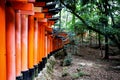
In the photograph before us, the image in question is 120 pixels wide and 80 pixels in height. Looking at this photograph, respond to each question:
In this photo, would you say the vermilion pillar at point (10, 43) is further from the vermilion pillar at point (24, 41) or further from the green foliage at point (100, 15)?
the green foliage at point (100, 15)

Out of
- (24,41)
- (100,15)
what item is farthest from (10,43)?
(100,15)

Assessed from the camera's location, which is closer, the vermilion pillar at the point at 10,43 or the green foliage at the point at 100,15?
the vermilion pillar at the point at 10,43

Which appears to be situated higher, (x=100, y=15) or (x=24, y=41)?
(x=100, y=15)

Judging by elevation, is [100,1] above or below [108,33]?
above

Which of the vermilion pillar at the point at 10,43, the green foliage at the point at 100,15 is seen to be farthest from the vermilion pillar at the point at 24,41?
the green foliage at the point at 100,15

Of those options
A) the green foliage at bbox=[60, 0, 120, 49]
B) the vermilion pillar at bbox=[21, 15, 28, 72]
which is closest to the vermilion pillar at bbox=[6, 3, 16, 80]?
the vermilion pillar at bbox=[21, 15, 28, 72]

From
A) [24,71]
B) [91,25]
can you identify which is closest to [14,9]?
[24,71]

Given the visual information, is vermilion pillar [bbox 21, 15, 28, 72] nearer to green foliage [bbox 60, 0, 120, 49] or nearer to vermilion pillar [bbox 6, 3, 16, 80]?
vermilion pillar [bbox 6, 3, 16, 80]

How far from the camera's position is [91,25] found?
2116 cm

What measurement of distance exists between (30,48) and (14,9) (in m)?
2.93

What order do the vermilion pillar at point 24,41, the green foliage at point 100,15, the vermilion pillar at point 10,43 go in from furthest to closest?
the green foliage at point 100,15
the vermilion pillar at point 24,41
the vermilion pillar at point 10,43

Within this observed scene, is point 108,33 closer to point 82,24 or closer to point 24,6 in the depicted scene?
point 82,24

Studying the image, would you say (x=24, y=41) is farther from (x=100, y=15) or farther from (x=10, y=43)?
(x=100, y=15)

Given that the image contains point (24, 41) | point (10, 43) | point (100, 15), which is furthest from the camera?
point (100, 15)
